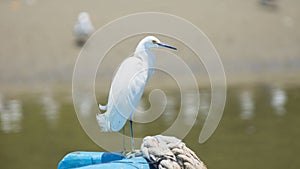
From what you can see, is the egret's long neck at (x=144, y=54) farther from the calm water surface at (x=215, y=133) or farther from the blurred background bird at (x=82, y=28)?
the blurred background bird at (x=82, y=28)

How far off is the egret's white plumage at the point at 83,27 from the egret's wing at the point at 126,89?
18840 mm

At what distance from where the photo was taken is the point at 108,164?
5215mm

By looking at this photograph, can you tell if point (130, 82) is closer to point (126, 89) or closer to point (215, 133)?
point (126, 89)

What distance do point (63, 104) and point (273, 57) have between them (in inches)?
359

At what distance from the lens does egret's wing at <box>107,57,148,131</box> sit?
5.53m

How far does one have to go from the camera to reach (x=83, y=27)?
80.6ft

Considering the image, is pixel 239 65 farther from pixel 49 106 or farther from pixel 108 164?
pixel 108 164

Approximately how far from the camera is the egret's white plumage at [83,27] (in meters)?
24.3

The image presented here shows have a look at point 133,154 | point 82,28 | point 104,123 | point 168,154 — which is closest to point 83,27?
point 82,28

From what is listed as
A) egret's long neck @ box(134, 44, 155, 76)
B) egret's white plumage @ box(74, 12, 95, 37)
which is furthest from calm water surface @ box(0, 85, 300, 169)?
egret's white plumage @ box(74, 12, 95, 37)

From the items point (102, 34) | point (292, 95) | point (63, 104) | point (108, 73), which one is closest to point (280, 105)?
point (292, 95)

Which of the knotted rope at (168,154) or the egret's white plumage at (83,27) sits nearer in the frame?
the knotted rope at (168,154)

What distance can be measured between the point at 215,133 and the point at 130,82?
7.92 metres

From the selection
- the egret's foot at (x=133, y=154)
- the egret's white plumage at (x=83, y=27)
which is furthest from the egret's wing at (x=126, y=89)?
the egret's white plumage at (x=83, y=27)
